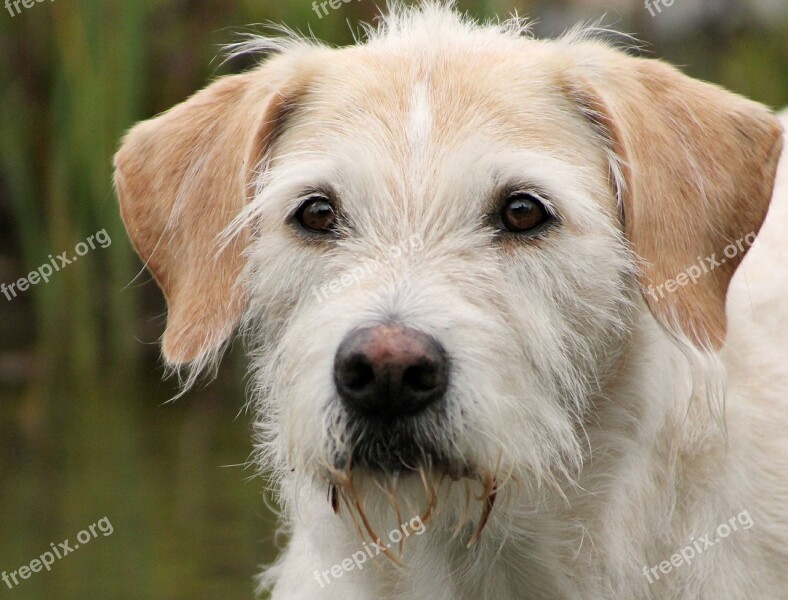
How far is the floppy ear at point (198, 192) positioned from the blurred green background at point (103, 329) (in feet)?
8.54

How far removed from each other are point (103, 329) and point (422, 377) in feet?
20.7

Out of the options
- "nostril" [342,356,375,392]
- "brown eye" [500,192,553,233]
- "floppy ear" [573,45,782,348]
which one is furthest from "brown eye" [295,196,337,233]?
"floppy ear" [573,45,782,348]

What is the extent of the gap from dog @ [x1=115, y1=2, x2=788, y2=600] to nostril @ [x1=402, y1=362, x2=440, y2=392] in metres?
0.03

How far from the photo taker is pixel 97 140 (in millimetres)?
7820

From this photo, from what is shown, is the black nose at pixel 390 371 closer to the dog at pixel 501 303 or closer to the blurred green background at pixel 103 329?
the dog at pixel 501 303

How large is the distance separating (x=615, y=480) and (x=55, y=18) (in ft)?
19.2

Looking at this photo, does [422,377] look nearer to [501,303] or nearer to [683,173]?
[501,303]

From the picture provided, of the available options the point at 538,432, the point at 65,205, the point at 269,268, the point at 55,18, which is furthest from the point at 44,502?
the point at 538,432

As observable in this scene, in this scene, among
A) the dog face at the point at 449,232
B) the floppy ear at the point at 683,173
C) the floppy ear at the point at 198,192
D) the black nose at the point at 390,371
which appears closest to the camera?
the black nose at the point at 390,371

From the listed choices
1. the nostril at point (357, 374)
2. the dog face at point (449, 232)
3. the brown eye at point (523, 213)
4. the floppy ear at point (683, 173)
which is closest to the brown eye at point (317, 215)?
the dog face at point (449, 232)

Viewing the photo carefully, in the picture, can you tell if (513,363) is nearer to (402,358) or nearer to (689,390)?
(402,358)

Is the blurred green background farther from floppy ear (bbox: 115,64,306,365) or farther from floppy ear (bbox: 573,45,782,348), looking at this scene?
floppy ear (bbox: 573,45,782,348)

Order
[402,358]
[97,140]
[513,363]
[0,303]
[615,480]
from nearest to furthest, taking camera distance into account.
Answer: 1. [402,358]
2. [513,363]
3. [615,480]
4. [97,140]
5. [0,303]

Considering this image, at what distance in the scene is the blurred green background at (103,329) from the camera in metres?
6.40
